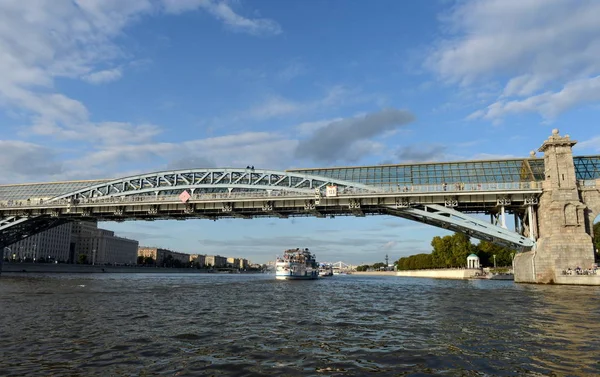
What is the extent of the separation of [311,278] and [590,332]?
7606cm

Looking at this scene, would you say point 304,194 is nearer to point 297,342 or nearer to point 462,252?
point 297,342

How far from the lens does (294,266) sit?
77062 mm

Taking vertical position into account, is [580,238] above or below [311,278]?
above

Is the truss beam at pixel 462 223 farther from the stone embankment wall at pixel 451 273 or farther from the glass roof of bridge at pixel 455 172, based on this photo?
the stone embankment wall at pixel 451 273

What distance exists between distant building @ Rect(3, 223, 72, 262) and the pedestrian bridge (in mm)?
82116

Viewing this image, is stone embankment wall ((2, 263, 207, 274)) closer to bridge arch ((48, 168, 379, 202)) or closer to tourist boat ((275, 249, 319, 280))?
bridge arch ((48, 168, 379, 202))

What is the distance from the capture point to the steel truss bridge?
4834cm

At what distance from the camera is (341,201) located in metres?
54.4

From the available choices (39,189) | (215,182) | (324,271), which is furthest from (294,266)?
(324,271)

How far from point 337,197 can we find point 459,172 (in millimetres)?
16158

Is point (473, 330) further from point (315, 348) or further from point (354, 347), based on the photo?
point (315, 348)

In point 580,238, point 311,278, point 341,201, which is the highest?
point 341,201

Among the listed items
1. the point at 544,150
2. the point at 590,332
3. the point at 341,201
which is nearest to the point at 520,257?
the point at 544,150

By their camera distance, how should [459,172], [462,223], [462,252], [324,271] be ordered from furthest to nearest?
[324,271]
[462,252]
[459,172]
[462,223]
